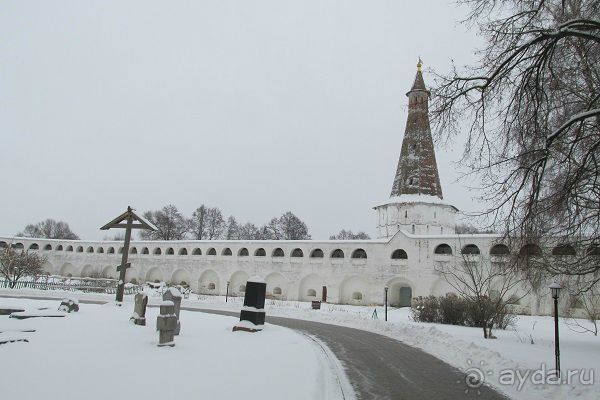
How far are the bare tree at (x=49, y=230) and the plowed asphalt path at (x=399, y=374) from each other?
8796 centimetres

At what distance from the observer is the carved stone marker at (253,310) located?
12.2 m

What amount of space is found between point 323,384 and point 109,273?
45194 millimetres

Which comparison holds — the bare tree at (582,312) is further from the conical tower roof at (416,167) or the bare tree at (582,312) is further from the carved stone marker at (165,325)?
the conical tower roof at (416,167)

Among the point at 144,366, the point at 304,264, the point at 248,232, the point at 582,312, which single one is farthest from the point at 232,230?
the point at 144,366

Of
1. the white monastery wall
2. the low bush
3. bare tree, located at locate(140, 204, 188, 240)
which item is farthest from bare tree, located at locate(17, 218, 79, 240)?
the low bush

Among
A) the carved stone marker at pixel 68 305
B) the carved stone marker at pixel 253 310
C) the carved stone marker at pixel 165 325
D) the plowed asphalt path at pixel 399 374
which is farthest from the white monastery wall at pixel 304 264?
the carved stone marker at pixel 165 325

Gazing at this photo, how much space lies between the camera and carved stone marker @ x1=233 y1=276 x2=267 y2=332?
40.0 ft

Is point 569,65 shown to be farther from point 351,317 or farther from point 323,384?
point 351,317

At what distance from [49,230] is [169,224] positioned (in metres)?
40.7

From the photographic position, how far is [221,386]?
5773 millimetres

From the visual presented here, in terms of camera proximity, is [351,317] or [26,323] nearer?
[26,323]

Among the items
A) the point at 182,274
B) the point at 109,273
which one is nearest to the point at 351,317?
the point at 182,274

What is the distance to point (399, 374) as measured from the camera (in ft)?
26.7

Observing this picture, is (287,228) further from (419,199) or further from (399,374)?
(399,374)
